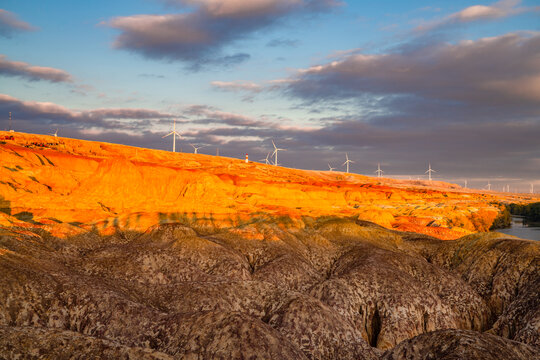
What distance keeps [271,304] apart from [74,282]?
11653 millimetres

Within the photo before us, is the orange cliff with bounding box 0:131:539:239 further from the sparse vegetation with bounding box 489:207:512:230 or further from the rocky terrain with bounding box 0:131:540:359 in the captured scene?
the sparse vegetation with bounding box 489:207:512:230

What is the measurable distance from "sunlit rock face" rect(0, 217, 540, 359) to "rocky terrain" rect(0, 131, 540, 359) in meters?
0.09

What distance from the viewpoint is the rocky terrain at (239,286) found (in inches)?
708

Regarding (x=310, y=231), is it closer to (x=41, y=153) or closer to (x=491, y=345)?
(x=491, y=345)

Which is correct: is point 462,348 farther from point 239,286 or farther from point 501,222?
point 501,222

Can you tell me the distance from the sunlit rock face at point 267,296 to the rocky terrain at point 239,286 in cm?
9

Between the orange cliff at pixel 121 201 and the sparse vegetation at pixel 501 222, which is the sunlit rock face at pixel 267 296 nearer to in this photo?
the orange cliff at pixel 121 201

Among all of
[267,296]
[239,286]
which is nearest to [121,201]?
[239,286]

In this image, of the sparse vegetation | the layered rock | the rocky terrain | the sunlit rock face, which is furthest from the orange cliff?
the sparse vegetation

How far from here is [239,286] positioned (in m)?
27.5

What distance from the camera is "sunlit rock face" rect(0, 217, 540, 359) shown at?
17.9 m

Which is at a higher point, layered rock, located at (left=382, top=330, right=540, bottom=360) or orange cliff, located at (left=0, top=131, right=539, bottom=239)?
orange cliff, located at (left=0, top=131, right=539, bottom=239)

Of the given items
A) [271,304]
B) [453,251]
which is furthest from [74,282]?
[453,251]

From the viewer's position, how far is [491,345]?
16234mm
